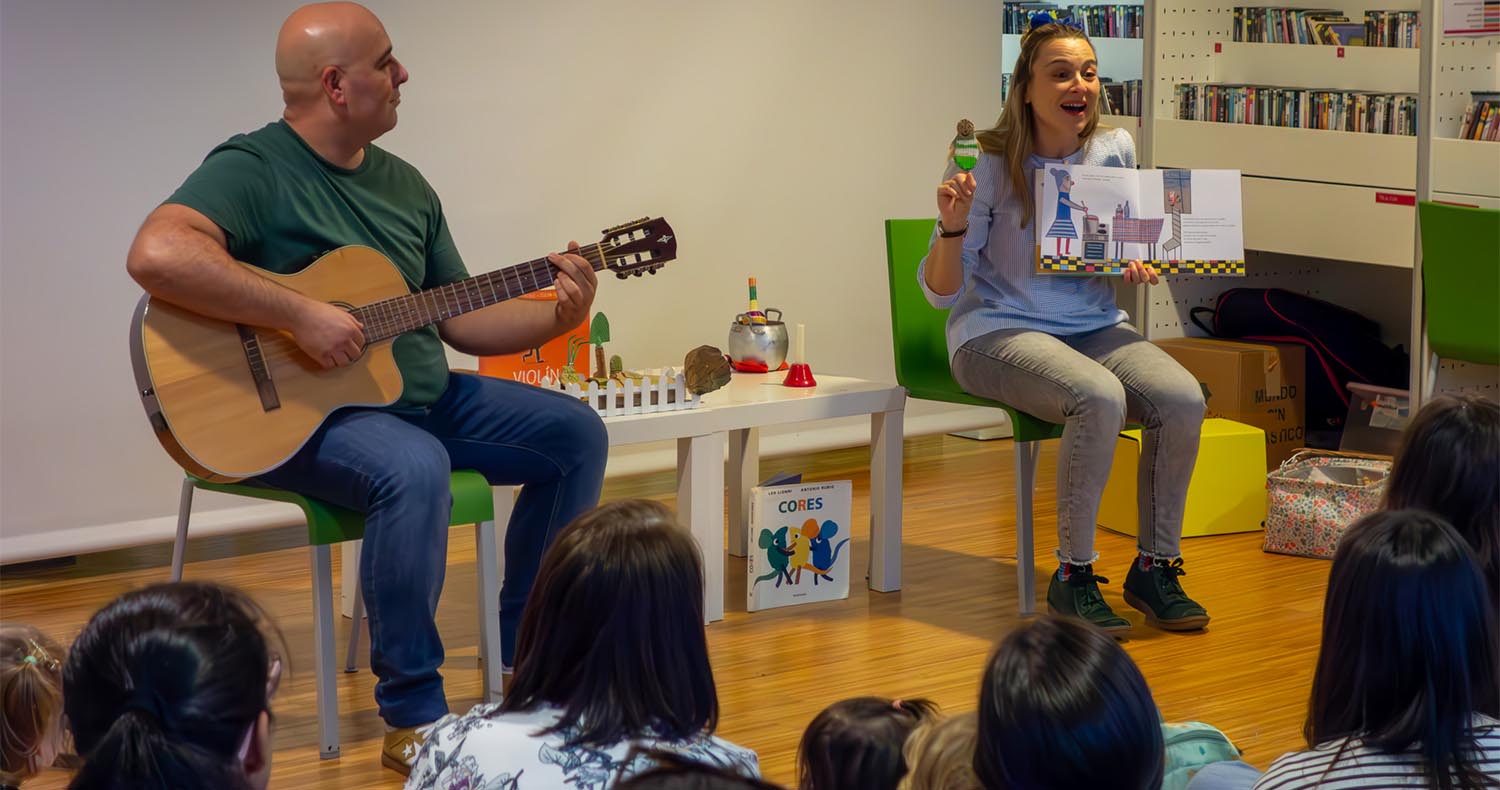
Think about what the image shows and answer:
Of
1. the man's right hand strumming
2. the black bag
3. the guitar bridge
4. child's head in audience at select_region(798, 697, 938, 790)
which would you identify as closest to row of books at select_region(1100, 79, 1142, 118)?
the black bag

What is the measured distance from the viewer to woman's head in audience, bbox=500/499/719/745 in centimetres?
165

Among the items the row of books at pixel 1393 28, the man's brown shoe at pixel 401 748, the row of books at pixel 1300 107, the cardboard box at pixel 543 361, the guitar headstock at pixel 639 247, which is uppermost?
the row of books at pixel 1393 28

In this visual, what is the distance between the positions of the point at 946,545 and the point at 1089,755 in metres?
3.02

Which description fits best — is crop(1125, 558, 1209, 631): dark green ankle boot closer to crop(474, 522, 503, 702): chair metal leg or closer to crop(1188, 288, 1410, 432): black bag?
crop(474, 522, 503, 702): chair metal leg

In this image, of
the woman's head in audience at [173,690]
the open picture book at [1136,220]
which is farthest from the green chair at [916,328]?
the woman's head in audience at [173,690]

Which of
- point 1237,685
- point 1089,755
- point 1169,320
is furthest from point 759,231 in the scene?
point 1089,755

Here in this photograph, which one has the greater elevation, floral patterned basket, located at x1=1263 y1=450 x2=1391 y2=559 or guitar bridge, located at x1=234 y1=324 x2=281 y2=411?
guitar bridge, located at x1=234 y1=324 x2=281 y2=411

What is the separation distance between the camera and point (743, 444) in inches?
166

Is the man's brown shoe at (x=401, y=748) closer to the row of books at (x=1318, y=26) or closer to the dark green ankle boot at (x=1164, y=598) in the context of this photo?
the dark green ankle boot at (x=1164, y=598)

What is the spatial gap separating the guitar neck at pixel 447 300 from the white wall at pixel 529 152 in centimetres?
157

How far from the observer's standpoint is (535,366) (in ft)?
12.2

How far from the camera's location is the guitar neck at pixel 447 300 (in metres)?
2.96

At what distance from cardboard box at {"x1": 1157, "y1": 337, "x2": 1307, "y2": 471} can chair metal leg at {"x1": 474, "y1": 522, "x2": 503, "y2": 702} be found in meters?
2.73

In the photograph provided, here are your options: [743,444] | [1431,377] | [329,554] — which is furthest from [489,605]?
[1431,377]
